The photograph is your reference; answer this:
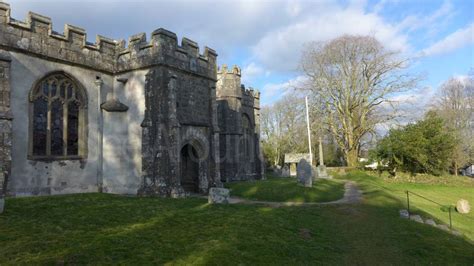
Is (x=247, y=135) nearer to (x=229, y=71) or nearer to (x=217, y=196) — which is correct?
(x=229, y=71)

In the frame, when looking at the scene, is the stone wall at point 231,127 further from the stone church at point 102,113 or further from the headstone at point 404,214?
the headstone at point 404,214

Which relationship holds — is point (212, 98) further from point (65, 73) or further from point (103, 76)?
point (65, 73)

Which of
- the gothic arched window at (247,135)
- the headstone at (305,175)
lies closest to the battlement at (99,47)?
the headstone at (305,175)

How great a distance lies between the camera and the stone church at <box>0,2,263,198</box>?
12.4 metres

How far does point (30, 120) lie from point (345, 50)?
29.5m

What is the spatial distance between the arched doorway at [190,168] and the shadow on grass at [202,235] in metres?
4.73

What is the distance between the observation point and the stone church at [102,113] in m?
12.4

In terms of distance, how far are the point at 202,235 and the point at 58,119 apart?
9.27m

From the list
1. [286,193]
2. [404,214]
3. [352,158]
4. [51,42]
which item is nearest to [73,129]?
[51,42]

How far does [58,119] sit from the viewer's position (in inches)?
544

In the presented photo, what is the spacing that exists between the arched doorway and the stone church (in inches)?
2.0

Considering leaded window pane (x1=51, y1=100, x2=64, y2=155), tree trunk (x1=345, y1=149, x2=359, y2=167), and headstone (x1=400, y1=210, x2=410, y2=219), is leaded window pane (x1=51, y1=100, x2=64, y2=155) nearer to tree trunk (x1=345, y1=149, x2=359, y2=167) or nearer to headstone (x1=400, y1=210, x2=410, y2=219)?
headstone (x1=400, y1=210, x2=410, y2=219)

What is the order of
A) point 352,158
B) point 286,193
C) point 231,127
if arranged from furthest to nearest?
1. point 352,158
2. point 231,127
3. point 286,193

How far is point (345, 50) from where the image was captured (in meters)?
33.9
